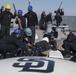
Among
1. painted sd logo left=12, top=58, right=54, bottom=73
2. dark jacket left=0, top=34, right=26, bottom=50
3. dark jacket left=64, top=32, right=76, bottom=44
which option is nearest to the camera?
painted sd logo left=12, top=58, right=54, bottom=73

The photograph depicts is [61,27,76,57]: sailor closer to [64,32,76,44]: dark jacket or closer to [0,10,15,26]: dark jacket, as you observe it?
[64,32,76,44]: dark jacket

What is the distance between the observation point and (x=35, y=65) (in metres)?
2.80

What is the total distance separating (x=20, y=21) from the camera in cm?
1386

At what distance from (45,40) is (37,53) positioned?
0.99 meters

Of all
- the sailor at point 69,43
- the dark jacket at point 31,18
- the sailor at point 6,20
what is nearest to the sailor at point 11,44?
the sailor at point 69,43

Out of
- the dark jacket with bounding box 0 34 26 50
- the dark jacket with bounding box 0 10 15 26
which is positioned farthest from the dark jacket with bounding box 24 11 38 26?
the dark jacket with bounding box 0 34 26 50

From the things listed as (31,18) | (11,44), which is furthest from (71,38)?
(31,18)

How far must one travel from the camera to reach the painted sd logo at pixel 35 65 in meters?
2.70

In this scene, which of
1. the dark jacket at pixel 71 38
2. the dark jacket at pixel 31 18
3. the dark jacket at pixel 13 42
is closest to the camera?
the dark jacket at pixel 13 42

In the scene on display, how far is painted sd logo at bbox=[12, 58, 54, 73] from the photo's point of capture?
2.70 meters

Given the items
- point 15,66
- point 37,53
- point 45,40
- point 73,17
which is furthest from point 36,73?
point 73,17

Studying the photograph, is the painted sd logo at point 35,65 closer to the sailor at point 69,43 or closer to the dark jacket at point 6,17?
the sailor at point 69,43

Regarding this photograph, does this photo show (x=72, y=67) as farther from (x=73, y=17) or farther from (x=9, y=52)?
(x=73, y=17)

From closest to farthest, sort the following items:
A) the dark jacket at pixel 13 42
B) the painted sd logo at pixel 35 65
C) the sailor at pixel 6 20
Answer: the painted sd logo at pixel 35 65, the dark jacket at pixel 13 42, the sailor at pixel 6 20
